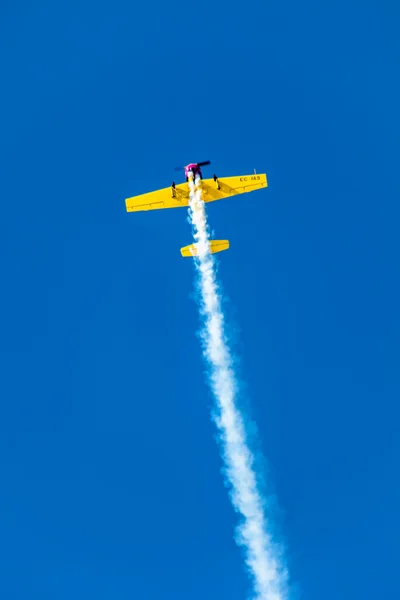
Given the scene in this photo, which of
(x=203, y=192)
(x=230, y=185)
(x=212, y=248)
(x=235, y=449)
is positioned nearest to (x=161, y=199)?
(x=203, y=192)

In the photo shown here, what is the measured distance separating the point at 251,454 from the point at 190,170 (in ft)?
71.6

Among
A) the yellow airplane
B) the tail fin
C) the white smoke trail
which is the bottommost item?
the white smoke trail

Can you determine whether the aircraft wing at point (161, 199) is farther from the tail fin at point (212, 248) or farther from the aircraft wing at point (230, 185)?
the tail fin at point (212, 248)

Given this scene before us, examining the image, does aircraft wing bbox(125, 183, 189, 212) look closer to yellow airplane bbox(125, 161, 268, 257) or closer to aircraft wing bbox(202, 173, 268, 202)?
yellow airplane bbox(125, 161, 268, 257)

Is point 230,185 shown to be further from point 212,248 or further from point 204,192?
point 212,248

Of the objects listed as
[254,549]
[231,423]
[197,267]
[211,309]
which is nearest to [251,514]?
[254,549]

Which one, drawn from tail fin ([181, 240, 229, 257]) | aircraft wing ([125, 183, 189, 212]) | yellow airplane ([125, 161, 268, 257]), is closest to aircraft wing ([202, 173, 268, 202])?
yellow airplane ([125, 161, 268, 257])

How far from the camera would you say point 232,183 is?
176 ft

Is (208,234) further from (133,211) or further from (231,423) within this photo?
(231,423)

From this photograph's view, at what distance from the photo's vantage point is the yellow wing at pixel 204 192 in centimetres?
5241

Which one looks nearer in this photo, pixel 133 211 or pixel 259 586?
pixel 259 586

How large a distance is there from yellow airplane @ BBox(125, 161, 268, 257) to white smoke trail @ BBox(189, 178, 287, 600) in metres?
0.59

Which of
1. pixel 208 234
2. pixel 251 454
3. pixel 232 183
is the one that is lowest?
pixel 251 454

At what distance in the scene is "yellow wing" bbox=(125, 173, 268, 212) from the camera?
172 feet
